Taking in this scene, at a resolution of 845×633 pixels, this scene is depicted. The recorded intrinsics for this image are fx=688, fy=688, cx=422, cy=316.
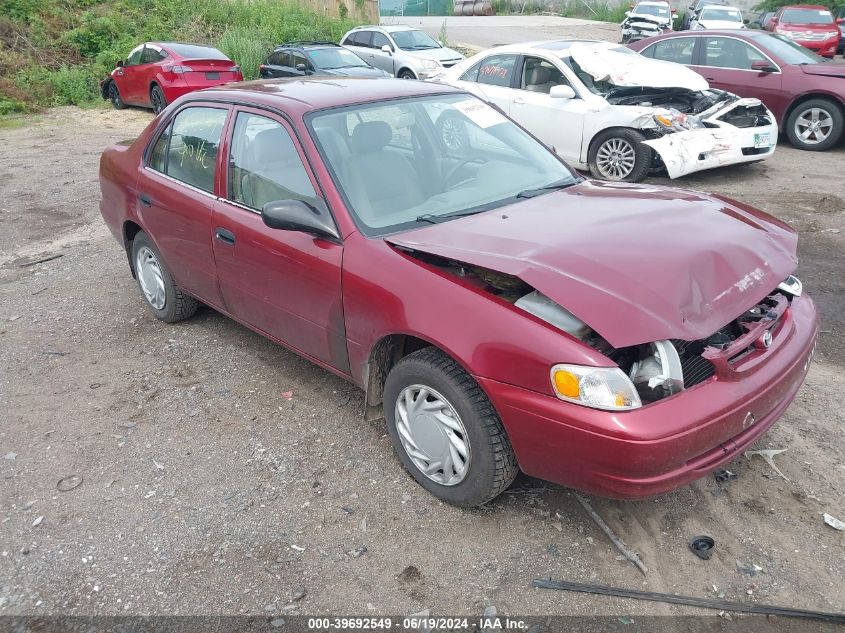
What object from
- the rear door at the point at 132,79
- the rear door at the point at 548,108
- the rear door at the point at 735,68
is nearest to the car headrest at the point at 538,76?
the rear door at the point at 548,108

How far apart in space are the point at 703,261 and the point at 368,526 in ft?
5.99

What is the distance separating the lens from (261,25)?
21156 millimetres

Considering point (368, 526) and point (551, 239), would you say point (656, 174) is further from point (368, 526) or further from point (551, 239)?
point (368, 526)

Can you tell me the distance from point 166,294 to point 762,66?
900 cm

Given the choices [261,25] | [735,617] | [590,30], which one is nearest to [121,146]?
[735,617]

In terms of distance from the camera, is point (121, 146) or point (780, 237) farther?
point (121, 146)

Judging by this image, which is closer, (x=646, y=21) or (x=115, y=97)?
(x=115, y=97)

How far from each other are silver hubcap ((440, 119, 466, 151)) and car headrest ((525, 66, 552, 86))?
523 centimetres

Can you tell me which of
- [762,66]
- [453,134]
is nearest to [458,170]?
[453,134]

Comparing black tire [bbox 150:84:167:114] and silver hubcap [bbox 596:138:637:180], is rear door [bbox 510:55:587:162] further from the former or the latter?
black tire [bbox 150:84:167:114]

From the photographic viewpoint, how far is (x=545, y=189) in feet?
12.4

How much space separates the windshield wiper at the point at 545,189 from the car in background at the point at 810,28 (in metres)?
17.4

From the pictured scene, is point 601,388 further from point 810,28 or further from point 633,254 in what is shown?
point 810,28

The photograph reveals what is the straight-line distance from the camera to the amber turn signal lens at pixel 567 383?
8.18 ft
